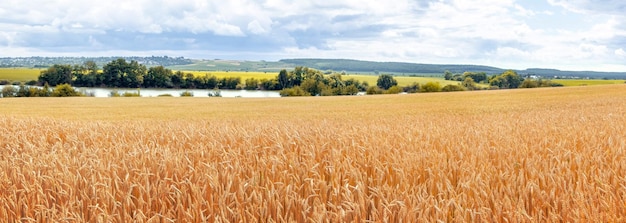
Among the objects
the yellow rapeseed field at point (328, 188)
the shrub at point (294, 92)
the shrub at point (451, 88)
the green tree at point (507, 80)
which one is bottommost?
the shrub at point (294, 92)

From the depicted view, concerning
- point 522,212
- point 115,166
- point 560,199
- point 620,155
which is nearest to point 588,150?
point 620,155

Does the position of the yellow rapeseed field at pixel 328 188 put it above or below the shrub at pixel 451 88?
above

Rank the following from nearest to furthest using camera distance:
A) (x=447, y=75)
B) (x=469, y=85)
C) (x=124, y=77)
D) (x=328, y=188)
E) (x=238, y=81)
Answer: (x=328, y=188) → (x=124, y=77) → (x=469, y=85) → (x=238, y=81) → (x=447, y=75)

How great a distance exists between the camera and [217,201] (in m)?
3.11

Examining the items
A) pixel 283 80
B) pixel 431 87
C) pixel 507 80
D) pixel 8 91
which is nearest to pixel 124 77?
pixel 8 91

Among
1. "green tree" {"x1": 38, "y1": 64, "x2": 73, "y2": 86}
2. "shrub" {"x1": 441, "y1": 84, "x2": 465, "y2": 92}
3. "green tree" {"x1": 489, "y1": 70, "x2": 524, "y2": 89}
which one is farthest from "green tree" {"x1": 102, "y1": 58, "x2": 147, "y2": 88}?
"green tree" {"x1": 489, "y1": 70, "x2": 524, "y2": 89}

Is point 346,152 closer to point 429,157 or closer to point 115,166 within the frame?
point 429,157

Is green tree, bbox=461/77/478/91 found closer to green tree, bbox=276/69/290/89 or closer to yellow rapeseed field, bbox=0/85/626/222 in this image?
green tree, bbox=276/69/290/89

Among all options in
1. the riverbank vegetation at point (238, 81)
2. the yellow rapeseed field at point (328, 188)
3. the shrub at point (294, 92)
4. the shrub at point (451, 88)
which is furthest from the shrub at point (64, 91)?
the yellow rapeseed field at point (328, 188)

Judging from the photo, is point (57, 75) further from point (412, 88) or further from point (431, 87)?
point (412, 88)

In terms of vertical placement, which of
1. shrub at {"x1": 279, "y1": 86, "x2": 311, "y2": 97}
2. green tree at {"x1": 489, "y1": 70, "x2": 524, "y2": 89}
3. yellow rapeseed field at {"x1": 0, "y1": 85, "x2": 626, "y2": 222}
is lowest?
shrub at {"x1": 279, "y1": 86, "x2": 311, "y2": 97}

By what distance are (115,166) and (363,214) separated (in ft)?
7.49

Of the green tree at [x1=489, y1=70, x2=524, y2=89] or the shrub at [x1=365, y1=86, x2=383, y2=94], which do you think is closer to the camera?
the shrub at [x1=365, y1=86, x2=383, y2=94]

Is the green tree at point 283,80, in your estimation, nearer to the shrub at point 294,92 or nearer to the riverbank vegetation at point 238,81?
the riverbank vegetation at point 238,81
